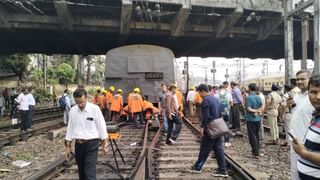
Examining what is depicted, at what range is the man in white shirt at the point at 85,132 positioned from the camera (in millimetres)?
5777

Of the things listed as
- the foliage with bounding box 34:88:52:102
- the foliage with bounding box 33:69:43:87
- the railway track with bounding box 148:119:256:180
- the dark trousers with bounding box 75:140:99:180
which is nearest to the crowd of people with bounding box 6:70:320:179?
the dark trousers with bounding box 75:140:99:180

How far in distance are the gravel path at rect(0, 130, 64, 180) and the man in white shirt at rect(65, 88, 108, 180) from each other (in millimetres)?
3128

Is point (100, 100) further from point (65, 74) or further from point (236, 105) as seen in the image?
point (65, 74)

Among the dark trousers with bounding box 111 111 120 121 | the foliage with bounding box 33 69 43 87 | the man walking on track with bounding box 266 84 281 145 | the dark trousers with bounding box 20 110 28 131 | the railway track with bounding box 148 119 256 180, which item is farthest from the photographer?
the foliage with bounding box 33 69 43 87

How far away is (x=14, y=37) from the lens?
24406mm

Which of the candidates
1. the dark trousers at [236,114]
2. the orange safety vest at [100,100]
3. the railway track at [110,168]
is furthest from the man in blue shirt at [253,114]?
the orange safety vest at [100,100]

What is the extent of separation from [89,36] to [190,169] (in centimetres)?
1953

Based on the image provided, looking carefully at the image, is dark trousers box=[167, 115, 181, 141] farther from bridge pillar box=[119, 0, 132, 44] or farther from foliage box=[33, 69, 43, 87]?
foliage box=[33, 69, 43, 87]

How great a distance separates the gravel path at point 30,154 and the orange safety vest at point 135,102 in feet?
9.14

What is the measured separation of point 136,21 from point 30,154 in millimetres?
12662

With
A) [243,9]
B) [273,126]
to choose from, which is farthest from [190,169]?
[243,9]

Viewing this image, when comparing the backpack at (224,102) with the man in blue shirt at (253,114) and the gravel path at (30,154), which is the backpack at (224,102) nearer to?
the man in blue shirt at (253,114)

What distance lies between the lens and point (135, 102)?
1491 centimetres

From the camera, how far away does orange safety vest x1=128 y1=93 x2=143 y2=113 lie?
14.8 meters
